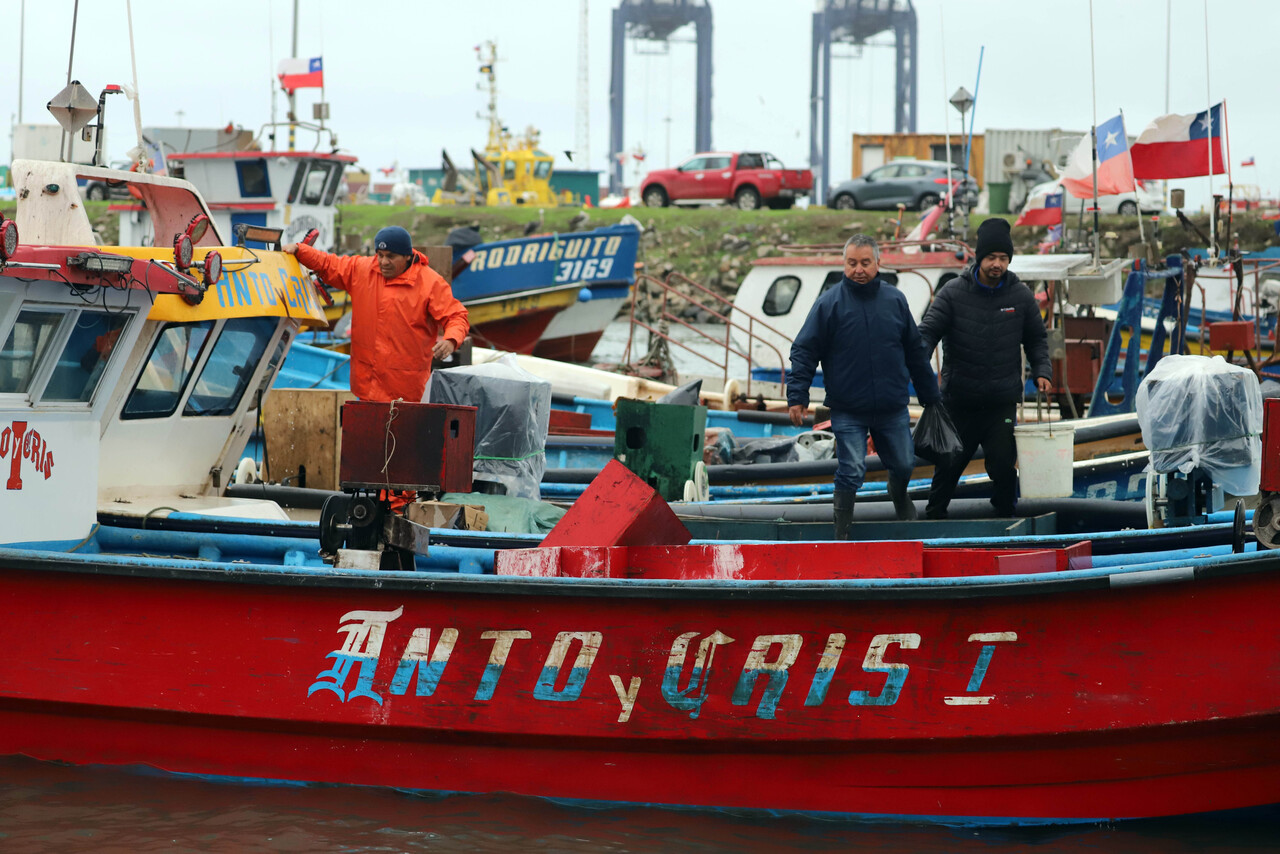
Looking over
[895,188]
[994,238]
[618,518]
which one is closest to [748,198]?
[895,188]

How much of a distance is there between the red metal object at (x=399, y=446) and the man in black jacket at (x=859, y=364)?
1.93 m

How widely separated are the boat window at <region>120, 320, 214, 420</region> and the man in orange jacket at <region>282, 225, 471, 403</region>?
84 centimetres

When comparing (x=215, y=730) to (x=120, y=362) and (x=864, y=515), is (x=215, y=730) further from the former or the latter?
(x=864, y=515)

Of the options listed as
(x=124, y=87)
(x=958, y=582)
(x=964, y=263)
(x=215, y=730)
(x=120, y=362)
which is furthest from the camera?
(x=964, y=263)

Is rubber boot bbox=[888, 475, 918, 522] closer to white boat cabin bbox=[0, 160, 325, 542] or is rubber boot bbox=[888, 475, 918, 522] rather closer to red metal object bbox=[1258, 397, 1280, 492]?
red metal object bbox=[1258, 397, 1280, 492]

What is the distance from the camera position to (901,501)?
6770 millimetres

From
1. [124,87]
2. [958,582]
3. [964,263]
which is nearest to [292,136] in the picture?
[964,263]

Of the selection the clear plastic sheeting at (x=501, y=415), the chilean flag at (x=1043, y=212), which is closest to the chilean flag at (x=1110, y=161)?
the chilean flag at (x=1043, y=212)

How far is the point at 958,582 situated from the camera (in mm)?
4727

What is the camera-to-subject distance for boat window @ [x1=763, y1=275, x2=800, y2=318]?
15.1 m

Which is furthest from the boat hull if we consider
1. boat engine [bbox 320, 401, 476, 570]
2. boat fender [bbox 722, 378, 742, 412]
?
boat fender [bbox 722, 378, 742, 412]

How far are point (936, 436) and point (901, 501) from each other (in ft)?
1.23

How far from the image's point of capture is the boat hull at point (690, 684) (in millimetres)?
4766

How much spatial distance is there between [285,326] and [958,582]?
3.60 metres
